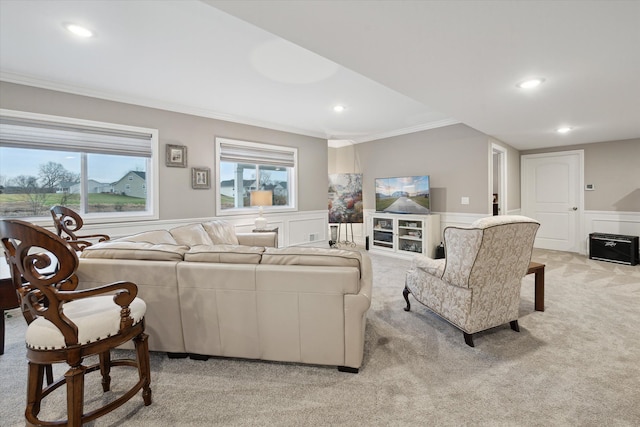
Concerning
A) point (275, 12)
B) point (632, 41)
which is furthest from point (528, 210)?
point (275, 12)

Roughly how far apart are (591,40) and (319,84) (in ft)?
7.63

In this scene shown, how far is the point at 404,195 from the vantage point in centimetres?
544

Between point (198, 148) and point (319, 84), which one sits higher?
point (319, 84)

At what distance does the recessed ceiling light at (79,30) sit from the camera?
2.21 meters

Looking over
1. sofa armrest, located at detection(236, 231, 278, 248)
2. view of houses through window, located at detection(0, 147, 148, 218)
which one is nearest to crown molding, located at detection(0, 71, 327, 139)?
view of houses through window, located at detection(0, 147, 148, 218)

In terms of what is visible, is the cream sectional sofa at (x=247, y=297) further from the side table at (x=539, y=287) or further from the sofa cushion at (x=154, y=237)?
the side table at (x=539, y=287)

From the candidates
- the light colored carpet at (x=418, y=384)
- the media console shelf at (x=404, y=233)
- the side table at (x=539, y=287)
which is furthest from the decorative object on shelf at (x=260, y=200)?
the side table at (x=539, y=287)

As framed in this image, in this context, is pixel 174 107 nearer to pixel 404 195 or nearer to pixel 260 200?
pixel 260 200

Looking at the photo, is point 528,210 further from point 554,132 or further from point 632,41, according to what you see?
point 632,41

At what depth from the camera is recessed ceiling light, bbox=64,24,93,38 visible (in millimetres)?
2215

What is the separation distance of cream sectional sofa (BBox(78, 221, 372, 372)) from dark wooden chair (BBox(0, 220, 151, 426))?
468mm

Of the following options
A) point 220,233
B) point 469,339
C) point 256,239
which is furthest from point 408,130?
point 469,339

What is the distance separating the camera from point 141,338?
1550mm

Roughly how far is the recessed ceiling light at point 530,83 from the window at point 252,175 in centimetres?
344
